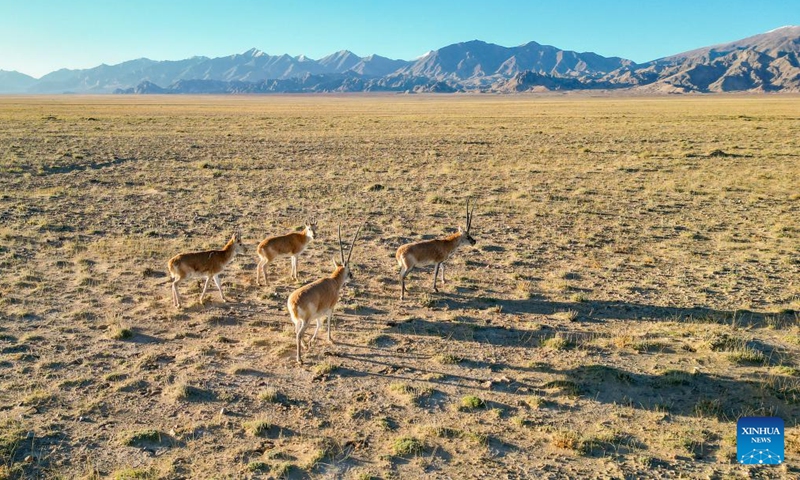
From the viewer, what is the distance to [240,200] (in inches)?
866

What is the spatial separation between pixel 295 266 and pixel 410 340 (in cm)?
438

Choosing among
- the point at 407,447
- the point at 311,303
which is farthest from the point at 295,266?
the point at 407,447

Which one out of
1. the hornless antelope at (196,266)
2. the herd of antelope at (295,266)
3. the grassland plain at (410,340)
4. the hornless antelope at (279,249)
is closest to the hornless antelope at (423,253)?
the herd of antelope at (295,266)

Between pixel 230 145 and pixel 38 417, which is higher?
pixel 230 145

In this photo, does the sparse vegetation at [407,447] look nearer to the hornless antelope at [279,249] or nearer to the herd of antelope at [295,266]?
the herd of antelope at [295,266]

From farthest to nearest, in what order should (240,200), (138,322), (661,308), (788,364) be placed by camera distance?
(240,200)
(661,308)
(138,322)
(788,364)

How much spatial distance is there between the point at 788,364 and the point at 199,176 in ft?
84.3

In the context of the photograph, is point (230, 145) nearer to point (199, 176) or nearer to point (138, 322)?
point (199, 176)

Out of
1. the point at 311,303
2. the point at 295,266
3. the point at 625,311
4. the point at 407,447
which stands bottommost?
the point at 407,447

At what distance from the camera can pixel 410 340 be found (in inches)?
393

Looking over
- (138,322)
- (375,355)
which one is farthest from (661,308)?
(138,322)

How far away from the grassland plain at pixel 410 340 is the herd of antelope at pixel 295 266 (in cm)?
54

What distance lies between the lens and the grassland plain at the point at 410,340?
6.82 m

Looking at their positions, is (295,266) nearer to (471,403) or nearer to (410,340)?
(410,340)
